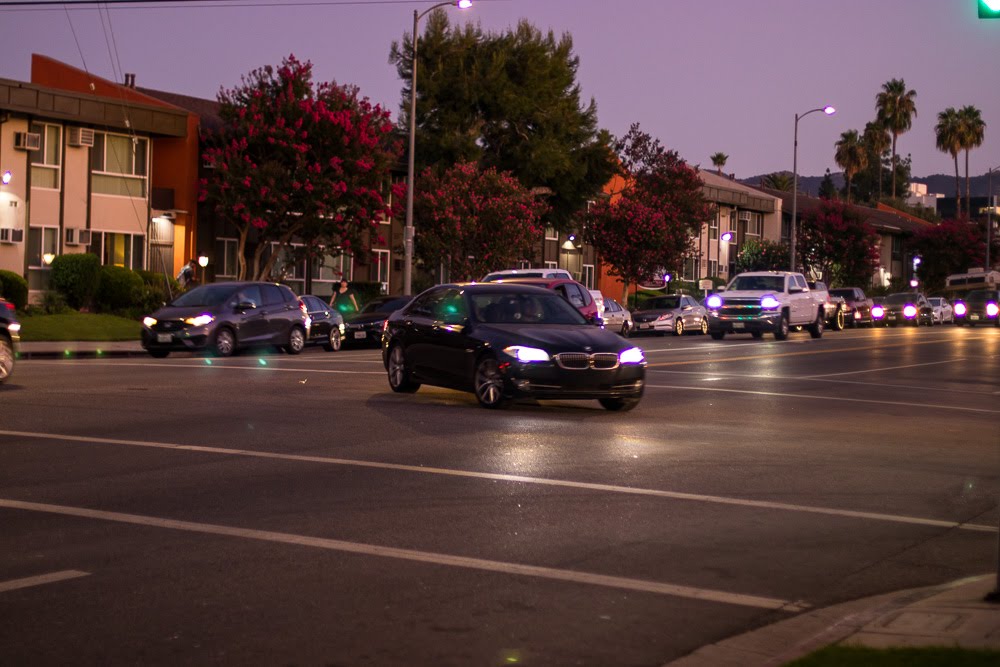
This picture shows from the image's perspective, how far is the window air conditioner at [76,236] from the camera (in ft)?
140

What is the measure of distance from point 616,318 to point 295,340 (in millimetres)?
16134

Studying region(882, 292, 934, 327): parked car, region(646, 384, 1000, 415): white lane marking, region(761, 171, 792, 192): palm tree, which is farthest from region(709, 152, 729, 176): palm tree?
region(646, 384, 1000, 415): white lane marking

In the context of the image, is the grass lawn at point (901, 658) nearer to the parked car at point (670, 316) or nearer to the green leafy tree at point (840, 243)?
the parked car at point (670, 316)

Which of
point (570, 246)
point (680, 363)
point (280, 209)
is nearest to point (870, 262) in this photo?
point (570, 246)

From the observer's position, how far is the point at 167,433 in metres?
13.4

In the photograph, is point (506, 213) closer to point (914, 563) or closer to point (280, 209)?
point (280, 209)

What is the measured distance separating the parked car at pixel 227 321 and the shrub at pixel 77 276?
12.3m

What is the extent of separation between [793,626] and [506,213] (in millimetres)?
44732

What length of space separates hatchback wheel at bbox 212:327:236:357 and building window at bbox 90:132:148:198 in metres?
18.1

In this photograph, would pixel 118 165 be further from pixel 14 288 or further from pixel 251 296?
pixel 251 296

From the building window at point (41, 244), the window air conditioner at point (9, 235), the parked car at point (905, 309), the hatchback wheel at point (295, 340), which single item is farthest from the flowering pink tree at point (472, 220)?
the parked car at point (905, 309)

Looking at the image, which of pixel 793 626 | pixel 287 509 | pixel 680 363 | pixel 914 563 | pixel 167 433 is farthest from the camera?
pixel 680 363

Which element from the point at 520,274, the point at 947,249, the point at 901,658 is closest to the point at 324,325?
the point at 520,274

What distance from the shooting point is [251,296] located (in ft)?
95.0
